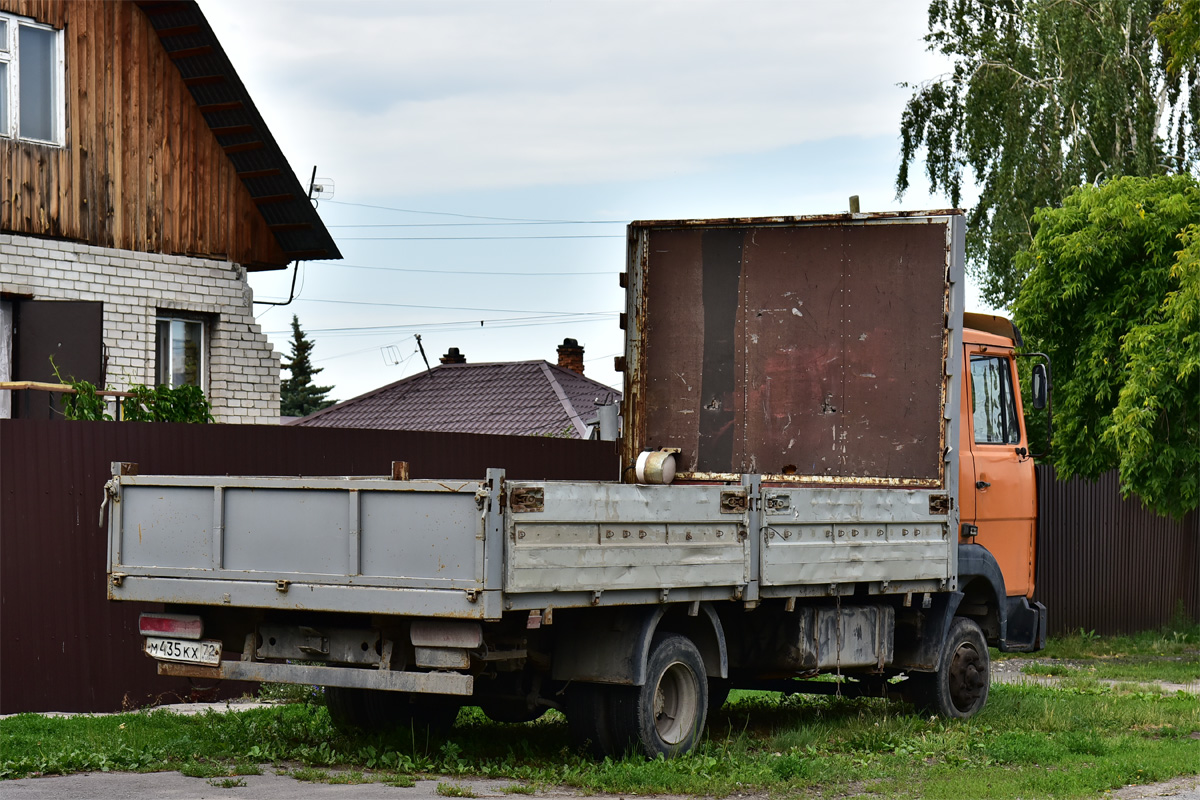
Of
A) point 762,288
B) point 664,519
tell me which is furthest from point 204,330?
point 664,519

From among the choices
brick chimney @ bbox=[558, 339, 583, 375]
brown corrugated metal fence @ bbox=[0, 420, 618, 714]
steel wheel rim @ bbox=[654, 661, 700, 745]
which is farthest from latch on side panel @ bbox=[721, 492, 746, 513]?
brick chimney @ bbox=[558, 339, 583, 375]

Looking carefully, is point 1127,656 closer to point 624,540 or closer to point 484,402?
point 624,540

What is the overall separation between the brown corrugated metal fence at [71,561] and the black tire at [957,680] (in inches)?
210

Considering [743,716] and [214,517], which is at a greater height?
[214,517]

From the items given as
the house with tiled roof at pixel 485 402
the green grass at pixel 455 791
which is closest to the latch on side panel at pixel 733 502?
the green grass at pixel 455 791

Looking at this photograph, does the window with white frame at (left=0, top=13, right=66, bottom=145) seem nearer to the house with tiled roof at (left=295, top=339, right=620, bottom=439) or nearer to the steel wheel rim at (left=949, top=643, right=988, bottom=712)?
the steel wheel rim at (left=949, top=643, right=988, bottom=712)

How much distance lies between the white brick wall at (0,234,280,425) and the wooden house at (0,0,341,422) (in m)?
0.02

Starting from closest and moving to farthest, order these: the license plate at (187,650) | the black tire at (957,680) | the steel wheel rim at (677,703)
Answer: the license plate at (187,650) → the steel wheel rim at (677,703) → the black tire at (957,680)

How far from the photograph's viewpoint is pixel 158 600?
8.27 metres

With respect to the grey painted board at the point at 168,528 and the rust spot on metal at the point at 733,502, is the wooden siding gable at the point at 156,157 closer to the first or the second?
the grey painted board at the point at 168,528

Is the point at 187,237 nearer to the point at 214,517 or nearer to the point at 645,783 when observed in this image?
the point at 214,517

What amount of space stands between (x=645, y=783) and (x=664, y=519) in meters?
1.41

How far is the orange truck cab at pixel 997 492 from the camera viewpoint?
36.0ft

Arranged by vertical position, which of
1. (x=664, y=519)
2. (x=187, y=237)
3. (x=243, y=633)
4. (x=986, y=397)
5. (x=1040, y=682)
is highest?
(x=187, y=237)
